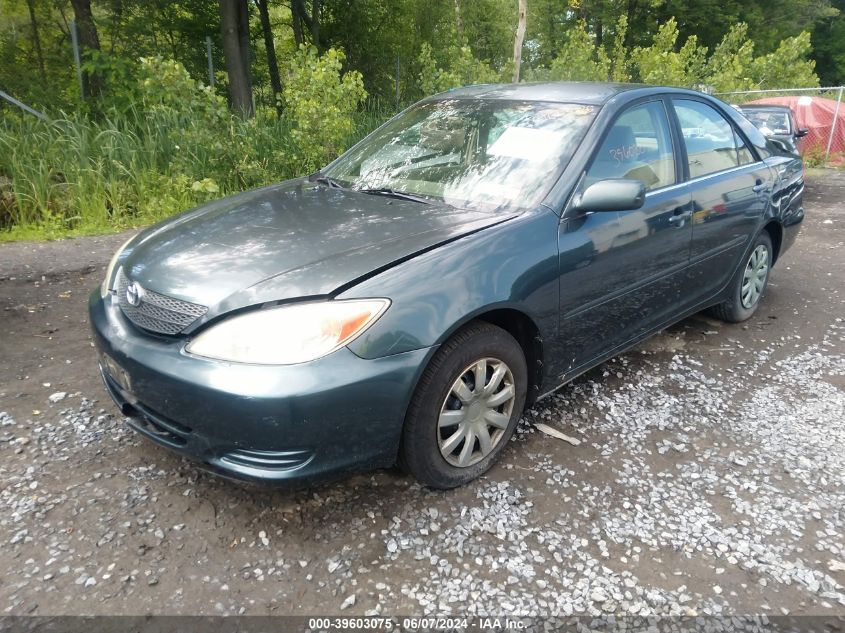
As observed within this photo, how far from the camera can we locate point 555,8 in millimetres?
30547

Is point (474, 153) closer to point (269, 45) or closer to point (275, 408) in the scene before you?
point (275, 408)

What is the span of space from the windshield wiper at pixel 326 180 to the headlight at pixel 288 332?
4.54 feet

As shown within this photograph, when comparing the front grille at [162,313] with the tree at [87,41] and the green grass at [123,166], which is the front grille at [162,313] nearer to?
the green grass at [123,166]

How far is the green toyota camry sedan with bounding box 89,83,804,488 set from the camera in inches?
82.1

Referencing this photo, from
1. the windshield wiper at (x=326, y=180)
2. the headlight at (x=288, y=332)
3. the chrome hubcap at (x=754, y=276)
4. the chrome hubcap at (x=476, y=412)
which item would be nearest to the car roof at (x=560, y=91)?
the windshield wiper at (x=326, y=180)

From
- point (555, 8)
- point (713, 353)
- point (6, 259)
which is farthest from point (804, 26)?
point (6, 259)

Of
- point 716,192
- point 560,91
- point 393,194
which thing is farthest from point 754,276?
point 393,194

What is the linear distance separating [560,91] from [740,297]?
7.08 ft

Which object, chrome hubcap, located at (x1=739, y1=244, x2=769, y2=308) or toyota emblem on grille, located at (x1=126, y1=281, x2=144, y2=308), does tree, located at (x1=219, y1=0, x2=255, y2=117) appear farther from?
toyota emblem on grille, located at (x1=126, y1=281, x2=144, y2=308)

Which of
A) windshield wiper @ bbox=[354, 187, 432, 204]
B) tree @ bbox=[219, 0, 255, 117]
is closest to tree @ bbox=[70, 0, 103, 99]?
tree @ bbox=[219, 0, 255, 117]

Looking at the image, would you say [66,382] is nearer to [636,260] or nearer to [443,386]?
[443,386]

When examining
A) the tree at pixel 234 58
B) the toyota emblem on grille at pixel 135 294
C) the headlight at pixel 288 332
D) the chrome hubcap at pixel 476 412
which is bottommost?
the chrome hubcap at pixel 476 412

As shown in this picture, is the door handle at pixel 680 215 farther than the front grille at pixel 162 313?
Yes

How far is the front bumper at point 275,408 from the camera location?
78.9 inches
